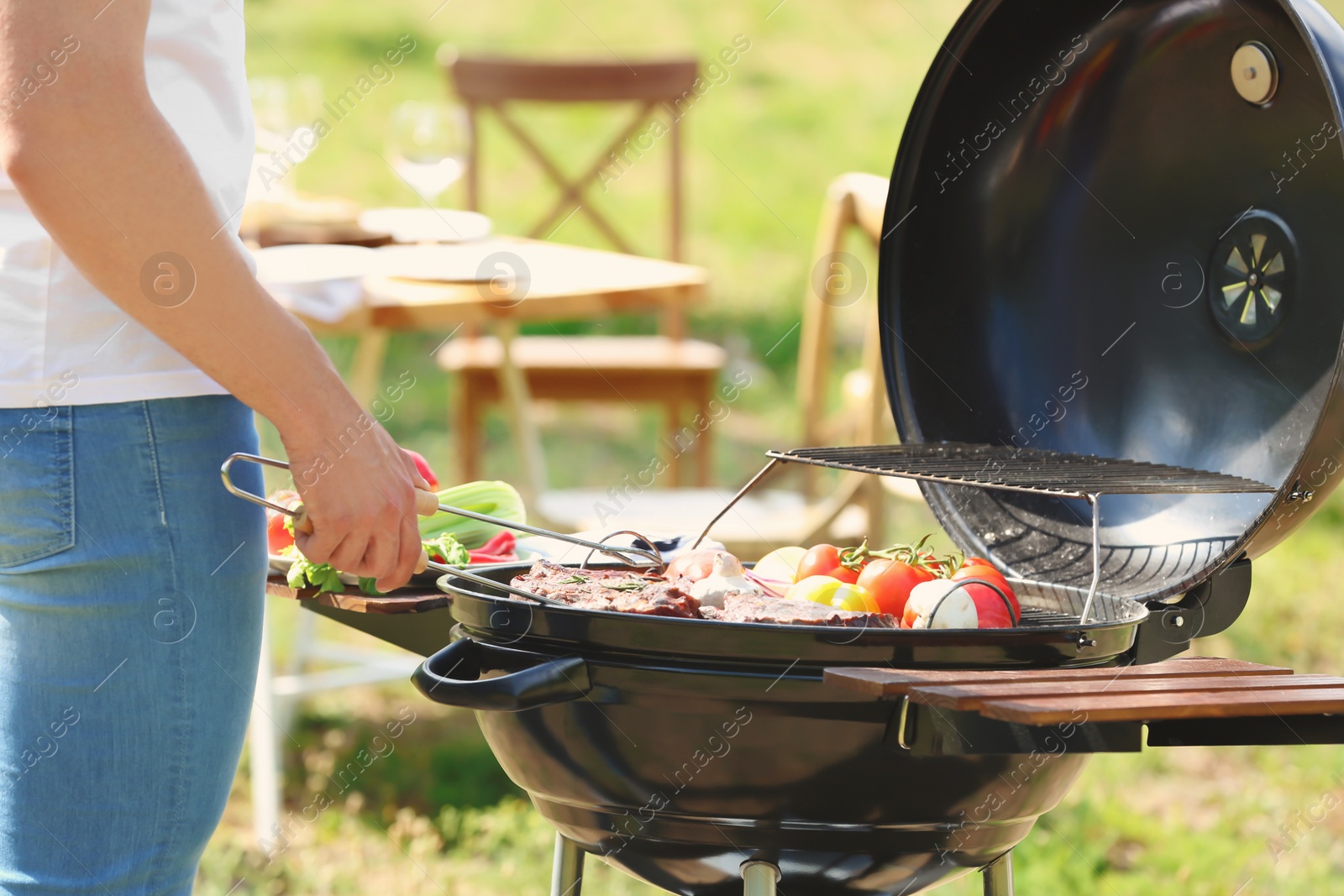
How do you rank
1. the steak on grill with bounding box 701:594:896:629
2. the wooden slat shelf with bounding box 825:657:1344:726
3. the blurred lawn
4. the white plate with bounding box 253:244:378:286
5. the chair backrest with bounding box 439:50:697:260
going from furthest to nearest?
the chair backrest with bounding box 439:50:697:260 → the blurred lawn → the white plate with bounding box 253:244:378:286 → the steak on grill with bounding box 701:594:896:629 → the wooden slat shelf with bounding box 825:657:1344:726

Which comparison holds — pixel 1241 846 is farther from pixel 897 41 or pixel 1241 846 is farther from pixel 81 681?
pixel 897 41

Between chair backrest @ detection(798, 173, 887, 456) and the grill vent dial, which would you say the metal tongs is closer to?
the grill vent dial

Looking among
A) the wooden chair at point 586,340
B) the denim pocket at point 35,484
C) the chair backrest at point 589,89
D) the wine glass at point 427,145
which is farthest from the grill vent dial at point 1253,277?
the chair backrest at point 589,89

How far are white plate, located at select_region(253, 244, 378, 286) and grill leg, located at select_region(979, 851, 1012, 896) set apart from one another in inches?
74.8

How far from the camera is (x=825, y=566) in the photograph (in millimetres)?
1718

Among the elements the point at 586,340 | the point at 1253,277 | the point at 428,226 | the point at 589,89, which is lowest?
the point at 1253,277

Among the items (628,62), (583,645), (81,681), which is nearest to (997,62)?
(583,645)

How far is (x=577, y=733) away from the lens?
1.39 meters

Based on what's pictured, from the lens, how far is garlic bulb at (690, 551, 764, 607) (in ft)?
5.01

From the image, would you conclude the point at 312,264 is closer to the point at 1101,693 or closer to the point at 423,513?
the point at 423,513

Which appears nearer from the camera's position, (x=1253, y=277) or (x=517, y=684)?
(x=517, y=684)

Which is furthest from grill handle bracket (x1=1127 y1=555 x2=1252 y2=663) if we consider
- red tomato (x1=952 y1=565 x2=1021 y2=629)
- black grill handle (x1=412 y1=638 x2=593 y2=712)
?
black grill handle (x1=412 y1=638 x2=593 y2=712)

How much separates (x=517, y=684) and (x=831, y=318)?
274 centimetres

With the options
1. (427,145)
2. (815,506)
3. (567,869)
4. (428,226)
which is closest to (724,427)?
(815,506)
